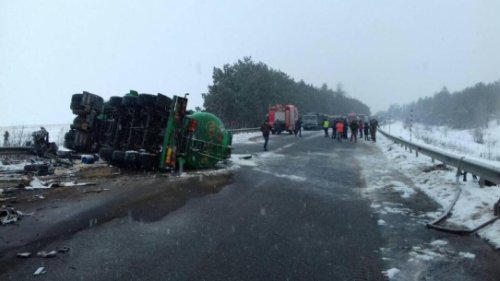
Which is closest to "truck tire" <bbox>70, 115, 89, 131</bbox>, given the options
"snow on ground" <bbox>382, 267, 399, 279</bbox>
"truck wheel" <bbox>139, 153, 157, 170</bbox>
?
"truck wheel" <bbox>139, 153, 157, 170</bbox>

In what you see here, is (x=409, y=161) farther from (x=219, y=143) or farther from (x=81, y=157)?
(x=81, y=157)

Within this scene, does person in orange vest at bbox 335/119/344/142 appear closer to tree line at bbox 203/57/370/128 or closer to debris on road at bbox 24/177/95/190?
tree line at bbox 203/57/370/128

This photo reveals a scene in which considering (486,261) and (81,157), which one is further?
(81,157)

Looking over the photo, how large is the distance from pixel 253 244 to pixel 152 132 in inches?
334

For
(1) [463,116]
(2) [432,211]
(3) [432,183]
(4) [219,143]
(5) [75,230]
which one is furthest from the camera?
(1) [463,116]

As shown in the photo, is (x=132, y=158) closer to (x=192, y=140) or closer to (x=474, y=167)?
(x=192, y=140)

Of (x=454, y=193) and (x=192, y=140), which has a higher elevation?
(x=192, y=140)

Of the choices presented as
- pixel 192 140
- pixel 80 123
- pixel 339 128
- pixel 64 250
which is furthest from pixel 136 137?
pixel 339 128

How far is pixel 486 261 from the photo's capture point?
17.3 ft

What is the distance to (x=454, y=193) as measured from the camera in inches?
368

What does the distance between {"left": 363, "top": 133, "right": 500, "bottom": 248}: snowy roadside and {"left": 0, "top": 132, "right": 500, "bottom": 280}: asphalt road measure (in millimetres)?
418

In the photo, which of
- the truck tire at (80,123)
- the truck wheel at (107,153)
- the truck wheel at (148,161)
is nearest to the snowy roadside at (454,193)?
the truck wheel at (148,161)

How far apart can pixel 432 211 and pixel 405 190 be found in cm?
229

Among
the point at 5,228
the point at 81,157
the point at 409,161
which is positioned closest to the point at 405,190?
the point at 409,161
